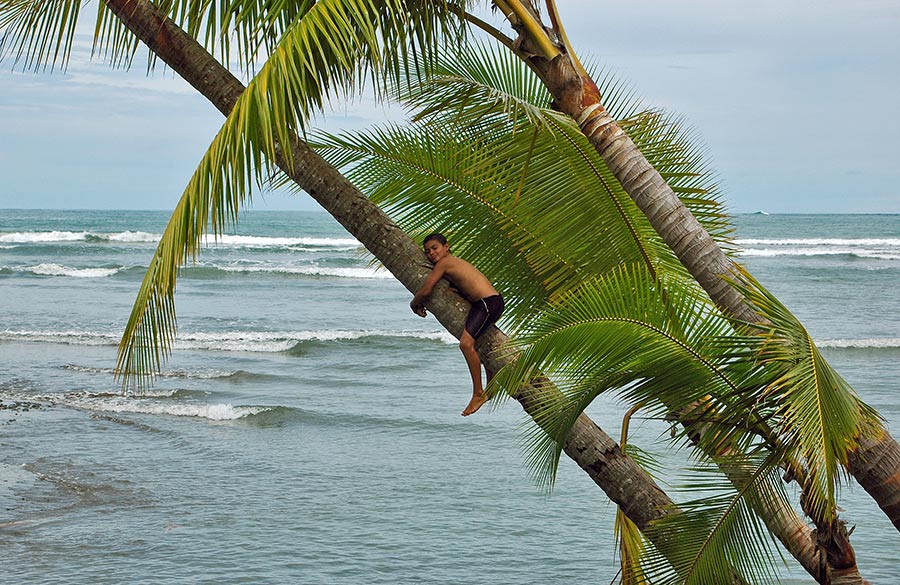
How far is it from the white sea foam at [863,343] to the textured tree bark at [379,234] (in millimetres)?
16106

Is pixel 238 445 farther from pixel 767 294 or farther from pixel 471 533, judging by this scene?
pixel 767 294

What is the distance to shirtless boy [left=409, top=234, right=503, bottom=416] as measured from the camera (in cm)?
470

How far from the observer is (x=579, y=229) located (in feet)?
16.9

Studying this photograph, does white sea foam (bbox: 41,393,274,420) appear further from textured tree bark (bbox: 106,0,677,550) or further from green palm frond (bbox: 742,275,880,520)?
green palm frond (bbox: 742,275,880,520)

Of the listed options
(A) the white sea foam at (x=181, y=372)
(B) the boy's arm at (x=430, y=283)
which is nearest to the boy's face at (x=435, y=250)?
(B) the boy's arm at (x=430, y=283)

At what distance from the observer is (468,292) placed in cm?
481

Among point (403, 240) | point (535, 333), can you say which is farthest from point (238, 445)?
point (535, 333)

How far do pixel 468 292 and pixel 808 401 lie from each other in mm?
1839

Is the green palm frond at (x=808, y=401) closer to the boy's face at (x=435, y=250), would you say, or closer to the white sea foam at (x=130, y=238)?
the boy's face at (x=435, y=250)

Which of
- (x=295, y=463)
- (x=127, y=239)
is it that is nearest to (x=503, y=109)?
(x=295, y=463)

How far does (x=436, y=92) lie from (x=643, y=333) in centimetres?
187

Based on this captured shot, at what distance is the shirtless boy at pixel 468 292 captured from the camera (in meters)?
4.70

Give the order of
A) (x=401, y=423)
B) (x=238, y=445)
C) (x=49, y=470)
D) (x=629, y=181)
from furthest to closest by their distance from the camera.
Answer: (x=401, y=423) → (x=238, y=445) → (x=49, y=470) → (x=629, y=181)

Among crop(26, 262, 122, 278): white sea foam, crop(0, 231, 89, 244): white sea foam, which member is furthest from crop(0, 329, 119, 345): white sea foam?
crop(0, 231, 89, 244): white sea foam
